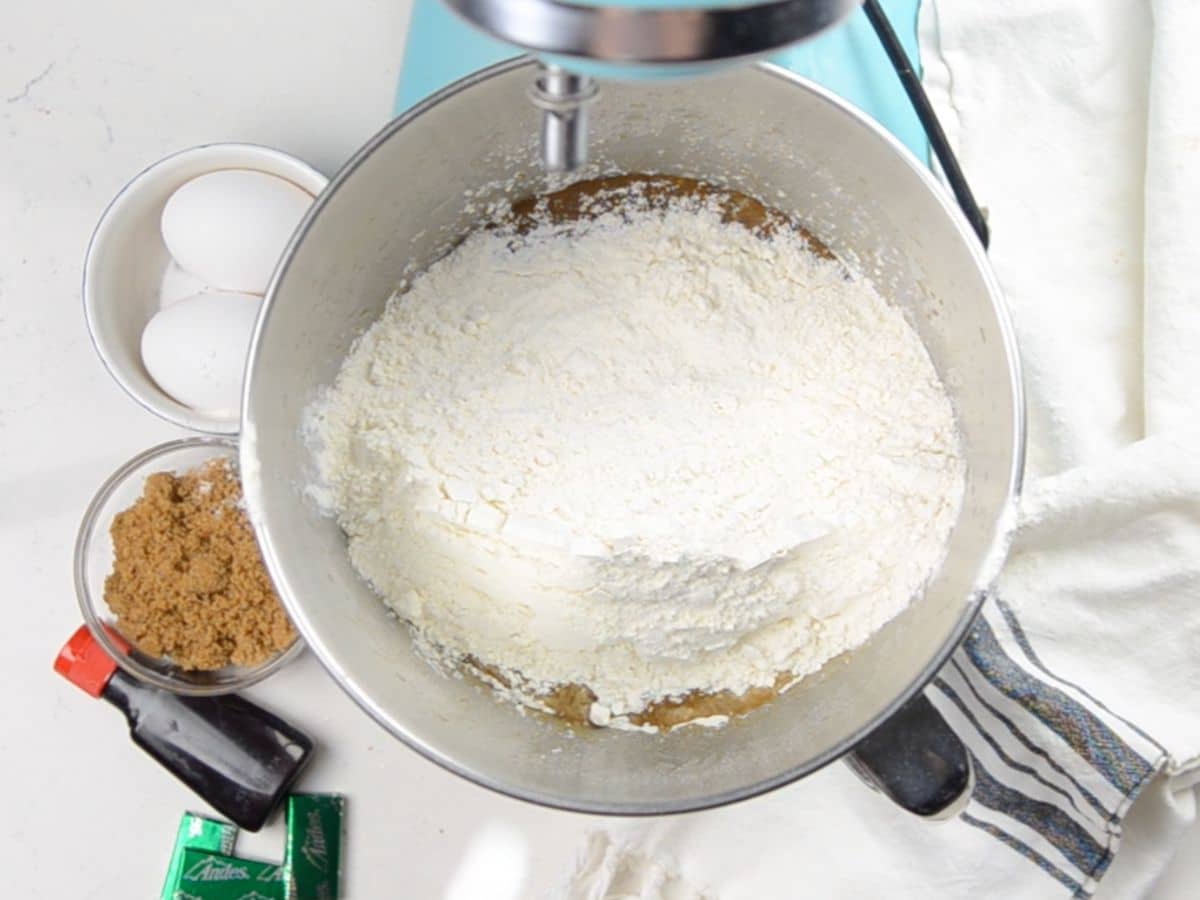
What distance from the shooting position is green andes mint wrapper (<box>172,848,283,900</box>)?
2.40 ft

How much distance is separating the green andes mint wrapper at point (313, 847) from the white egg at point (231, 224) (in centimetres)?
33

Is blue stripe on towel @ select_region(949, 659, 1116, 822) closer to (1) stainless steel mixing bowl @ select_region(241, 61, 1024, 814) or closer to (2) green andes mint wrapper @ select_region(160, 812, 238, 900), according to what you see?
(1) stainless steel mixing bowl @ select_region(241, 61, 1024, 814)

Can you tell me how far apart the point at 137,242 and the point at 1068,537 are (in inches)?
23.5

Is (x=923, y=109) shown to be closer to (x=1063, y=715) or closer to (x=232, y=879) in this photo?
(x=1063, y=715)

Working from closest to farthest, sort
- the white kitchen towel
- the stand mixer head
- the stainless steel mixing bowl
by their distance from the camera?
1. the stand mixer head
2. the stainless steel mixing bowl
3. the white kitchen towel

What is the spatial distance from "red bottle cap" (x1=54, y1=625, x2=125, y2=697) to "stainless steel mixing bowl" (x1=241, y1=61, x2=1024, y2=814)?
0.21m

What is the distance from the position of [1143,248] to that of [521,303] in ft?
1.24

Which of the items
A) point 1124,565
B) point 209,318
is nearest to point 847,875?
point 1124,565

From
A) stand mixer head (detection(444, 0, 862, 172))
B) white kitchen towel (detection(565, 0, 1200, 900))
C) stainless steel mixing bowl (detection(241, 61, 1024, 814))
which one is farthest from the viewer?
white kitchen towel (detection(565, 0, 1200, 900))

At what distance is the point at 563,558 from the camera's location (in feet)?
2.00

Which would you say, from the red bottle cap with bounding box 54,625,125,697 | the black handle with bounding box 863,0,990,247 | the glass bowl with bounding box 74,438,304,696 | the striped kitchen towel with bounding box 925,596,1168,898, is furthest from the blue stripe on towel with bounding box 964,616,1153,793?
the red bottle cap with bounding box 54,625,125,697

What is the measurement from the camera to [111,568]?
73 centimetres

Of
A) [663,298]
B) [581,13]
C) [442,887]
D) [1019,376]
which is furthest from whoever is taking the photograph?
[442,887]

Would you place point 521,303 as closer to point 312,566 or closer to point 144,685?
point 312,566
